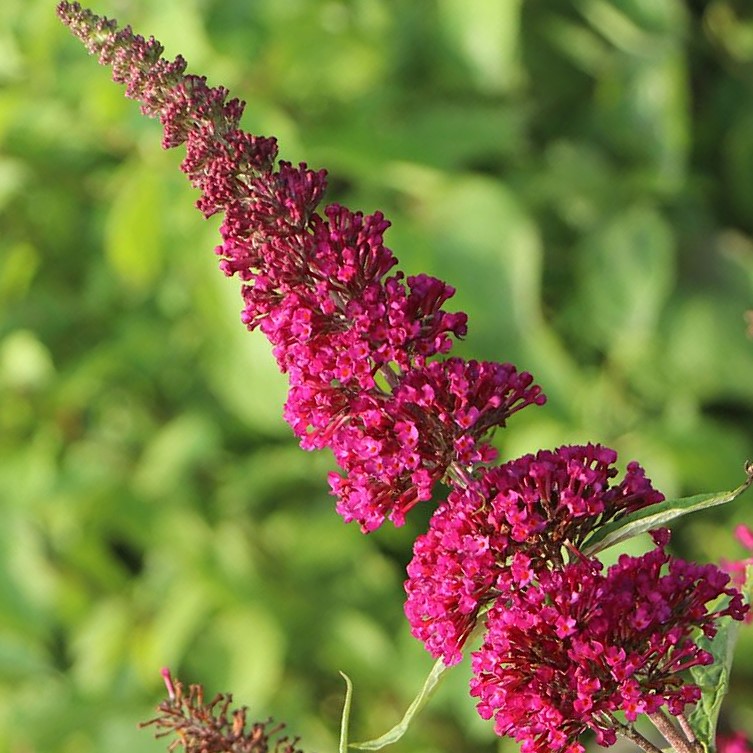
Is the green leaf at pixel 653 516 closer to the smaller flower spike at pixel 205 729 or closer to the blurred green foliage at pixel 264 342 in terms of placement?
the smaller flower spike at pixel 205 729

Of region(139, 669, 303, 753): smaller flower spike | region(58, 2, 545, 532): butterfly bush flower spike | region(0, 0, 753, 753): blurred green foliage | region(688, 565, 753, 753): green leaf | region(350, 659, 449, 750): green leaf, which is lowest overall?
region(688, 565, 753, 753): green leaf

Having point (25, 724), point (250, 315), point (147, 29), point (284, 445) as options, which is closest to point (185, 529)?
point (284, 445)

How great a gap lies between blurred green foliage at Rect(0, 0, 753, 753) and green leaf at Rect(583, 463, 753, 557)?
1541 millimetres

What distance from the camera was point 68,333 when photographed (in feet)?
8.79

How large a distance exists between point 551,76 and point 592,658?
80.3 inches

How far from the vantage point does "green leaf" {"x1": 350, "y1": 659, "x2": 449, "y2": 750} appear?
2.14 feet

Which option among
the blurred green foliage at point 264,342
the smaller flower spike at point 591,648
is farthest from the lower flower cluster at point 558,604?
the blurred green foliage at point 264,342

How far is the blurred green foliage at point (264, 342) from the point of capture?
2271 millimetres

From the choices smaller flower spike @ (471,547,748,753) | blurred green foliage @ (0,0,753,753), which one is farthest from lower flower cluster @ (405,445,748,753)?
blurred green foliage @ (0,0,753,753)

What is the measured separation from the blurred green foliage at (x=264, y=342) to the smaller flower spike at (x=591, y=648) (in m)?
1.54

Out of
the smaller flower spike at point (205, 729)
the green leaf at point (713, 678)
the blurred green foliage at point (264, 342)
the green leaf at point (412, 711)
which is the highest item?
the blurred green foliage at point (264, 342)

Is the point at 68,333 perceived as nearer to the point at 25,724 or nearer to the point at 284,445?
the point at 284,445

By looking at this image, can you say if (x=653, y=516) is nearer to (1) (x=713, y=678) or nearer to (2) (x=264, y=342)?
(1) (x=713, y=678)

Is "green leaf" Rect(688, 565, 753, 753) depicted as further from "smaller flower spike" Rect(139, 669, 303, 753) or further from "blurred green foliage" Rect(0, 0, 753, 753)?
"blurred green foliage" Rect(0, 0, 753, 753)
